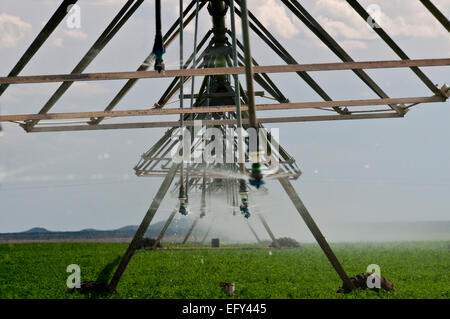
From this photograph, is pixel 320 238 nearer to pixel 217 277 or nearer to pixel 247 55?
pixel 217 277

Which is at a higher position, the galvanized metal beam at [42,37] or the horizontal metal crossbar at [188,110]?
the galvanized metal beam at [42,37]

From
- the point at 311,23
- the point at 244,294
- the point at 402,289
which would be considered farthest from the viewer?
the point at 402,289

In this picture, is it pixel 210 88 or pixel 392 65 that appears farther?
pixel 210 88

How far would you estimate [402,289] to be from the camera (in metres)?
8.55

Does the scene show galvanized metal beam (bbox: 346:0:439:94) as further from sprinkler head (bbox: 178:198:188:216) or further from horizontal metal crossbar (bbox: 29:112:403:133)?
sprinkler head (bbox: 178:198:188:216)

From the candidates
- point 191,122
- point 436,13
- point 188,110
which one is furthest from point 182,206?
point 436,13

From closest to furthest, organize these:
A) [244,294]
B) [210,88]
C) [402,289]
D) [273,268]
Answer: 1. [244,294]
2. [402,289]
3. [210,88]
4. [273,268]

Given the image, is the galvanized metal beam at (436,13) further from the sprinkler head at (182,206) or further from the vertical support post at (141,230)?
the sprinkler head at (182,206)

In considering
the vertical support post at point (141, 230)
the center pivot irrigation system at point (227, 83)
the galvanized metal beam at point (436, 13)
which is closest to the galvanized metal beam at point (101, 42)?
the center pivot irrigation system at point (227, 83)
